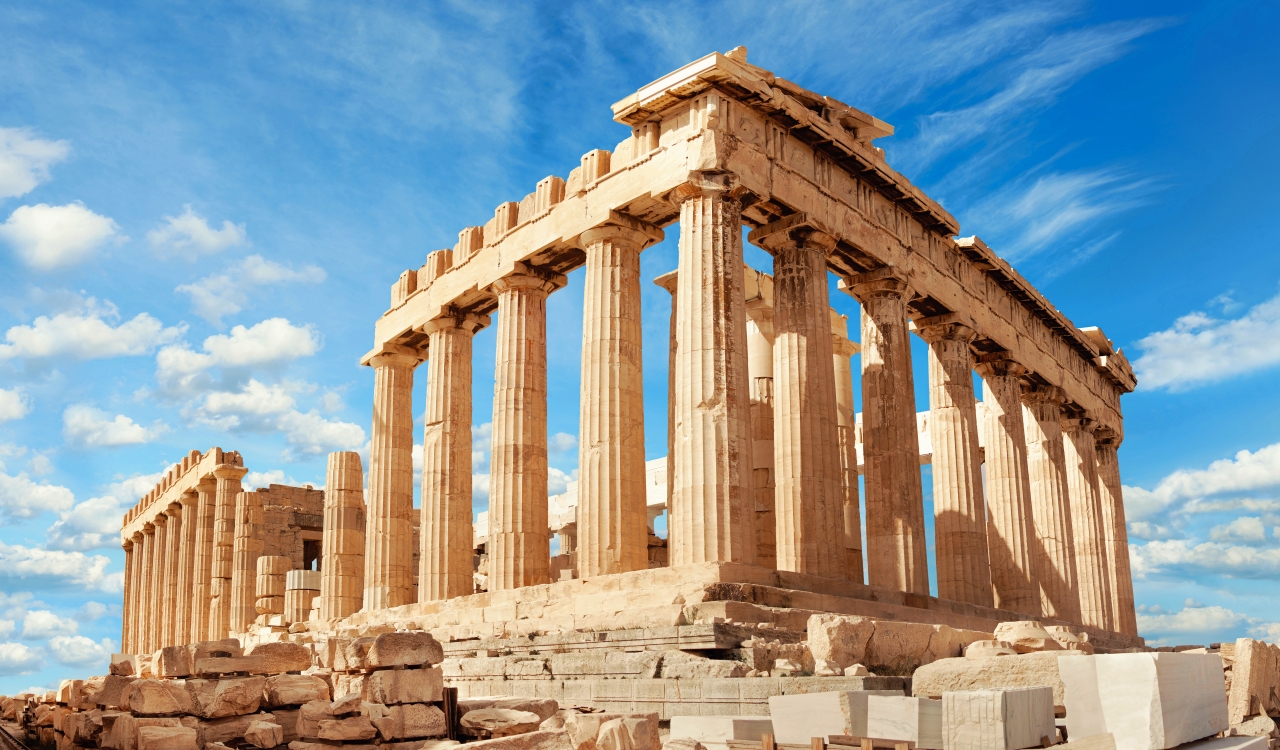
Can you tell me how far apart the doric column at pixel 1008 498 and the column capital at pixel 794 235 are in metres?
9.98

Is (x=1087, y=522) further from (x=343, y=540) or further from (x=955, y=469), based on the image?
(x=343, y=540)

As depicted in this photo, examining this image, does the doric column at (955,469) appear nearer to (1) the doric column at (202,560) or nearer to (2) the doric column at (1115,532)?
(2) the doric column at (1115,532)

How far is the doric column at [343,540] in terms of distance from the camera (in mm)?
32906

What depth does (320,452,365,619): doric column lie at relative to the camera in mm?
32906

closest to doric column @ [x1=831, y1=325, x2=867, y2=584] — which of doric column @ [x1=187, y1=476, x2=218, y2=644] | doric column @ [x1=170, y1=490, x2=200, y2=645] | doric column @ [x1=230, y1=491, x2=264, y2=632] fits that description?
doric column @ [x1=230, y1=491, x2=264, y2=632]

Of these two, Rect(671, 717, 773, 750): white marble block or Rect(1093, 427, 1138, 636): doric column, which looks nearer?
Rect(671, 717, 773, 750): white marble block

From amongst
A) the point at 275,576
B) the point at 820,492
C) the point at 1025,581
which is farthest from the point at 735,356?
the point at 275,576

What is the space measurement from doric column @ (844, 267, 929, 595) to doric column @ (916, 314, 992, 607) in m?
3.18

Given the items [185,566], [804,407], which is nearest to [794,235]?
[804,407]

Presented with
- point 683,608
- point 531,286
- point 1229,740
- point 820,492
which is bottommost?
point 1229,740

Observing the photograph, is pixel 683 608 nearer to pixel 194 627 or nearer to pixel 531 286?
pixel 531 286

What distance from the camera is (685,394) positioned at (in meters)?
21.3

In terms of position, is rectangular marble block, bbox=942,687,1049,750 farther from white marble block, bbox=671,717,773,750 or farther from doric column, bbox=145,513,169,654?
doric column, bbox=145,513,169,654

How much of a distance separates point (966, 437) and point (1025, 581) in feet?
15.0
